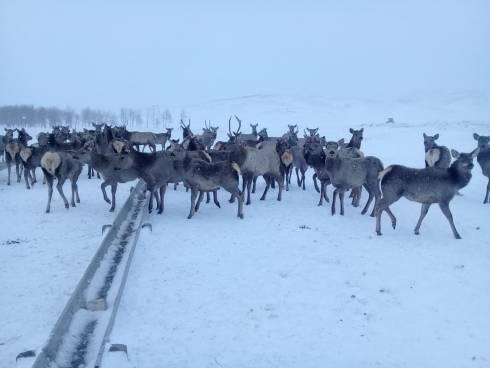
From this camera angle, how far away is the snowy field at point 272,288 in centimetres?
488

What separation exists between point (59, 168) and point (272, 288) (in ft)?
25.9

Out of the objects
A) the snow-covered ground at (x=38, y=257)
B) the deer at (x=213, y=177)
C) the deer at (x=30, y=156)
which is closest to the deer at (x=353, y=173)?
the deer at (x=213, y=177)

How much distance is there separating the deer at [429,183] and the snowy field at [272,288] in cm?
78

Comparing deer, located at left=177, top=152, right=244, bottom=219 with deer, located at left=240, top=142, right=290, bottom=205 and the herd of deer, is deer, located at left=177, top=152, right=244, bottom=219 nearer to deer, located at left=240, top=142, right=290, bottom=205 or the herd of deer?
the herd of deer

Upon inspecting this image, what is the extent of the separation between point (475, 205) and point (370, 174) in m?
3.82

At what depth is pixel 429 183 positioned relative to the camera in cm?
930

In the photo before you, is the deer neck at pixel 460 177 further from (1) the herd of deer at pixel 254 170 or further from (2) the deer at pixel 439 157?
(2) the deer at pixel 439 157

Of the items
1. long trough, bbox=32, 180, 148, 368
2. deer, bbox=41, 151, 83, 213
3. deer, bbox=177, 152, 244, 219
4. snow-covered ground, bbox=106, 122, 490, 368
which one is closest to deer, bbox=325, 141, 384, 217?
snow-covered ground, bbox=106, 122, 490, 368

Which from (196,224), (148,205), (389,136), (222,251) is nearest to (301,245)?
(222,251)

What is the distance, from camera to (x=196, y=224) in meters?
10.1

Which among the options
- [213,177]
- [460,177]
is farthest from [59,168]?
[460,177]

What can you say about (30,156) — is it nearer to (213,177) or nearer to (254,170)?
(213,177)

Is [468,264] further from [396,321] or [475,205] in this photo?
[475,205]

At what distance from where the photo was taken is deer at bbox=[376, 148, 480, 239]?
9281 millimetres
